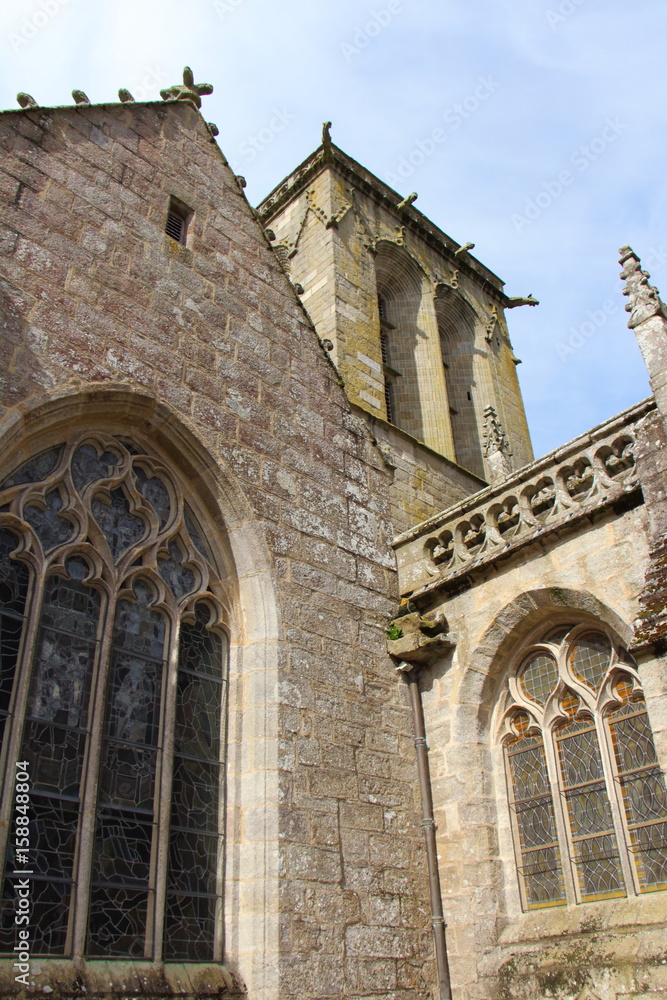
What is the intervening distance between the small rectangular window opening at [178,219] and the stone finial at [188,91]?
1237 millimetres

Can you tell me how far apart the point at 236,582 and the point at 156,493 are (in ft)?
2.88

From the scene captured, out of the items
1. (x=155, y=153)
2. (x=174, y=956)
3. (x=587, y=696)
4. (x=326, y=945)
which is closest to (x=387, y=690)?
(x=587, y=696)

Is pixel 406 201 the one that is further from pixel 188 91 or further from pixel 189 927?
pixel 189 927

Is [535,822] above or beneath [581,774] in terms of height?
beneath

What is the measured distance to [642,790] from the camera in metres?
5.89

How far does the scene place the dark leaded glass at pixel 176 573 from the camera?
638 cm

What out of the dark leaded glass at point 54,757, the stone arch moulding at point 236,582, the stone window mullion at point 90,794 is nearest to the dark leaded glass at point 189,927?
the stone arch moulding at point 236,582

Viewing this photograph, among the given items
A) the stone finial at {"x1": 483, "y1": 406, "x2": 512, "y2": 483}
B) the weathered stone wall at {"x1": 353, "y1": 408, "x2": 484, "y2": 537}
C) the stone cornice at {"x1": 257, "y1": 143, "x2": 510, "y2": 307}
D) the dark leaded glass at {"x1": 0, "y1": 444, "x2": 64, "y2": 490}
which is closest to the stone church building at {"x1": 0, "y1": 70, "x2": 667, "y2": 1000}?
the dark leaded glass at {"x1": 0, "y1": 444, "x2": 64, "y2": 490}

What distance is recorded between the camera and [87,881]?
4961mm

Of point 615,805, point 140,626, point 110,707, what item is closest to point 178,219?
point 140,626

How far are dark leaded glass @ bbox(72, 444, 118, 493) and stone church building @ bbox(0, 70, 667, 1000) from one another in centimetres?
3

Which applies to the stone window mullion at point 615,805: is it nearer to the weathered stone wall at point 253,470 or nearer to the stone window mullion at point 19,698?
the weathered stone wall at point 253,470

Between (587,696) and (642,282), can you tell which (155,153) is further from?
(587,696)

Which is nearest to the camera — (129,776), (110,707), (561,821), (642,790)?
(129,776)
